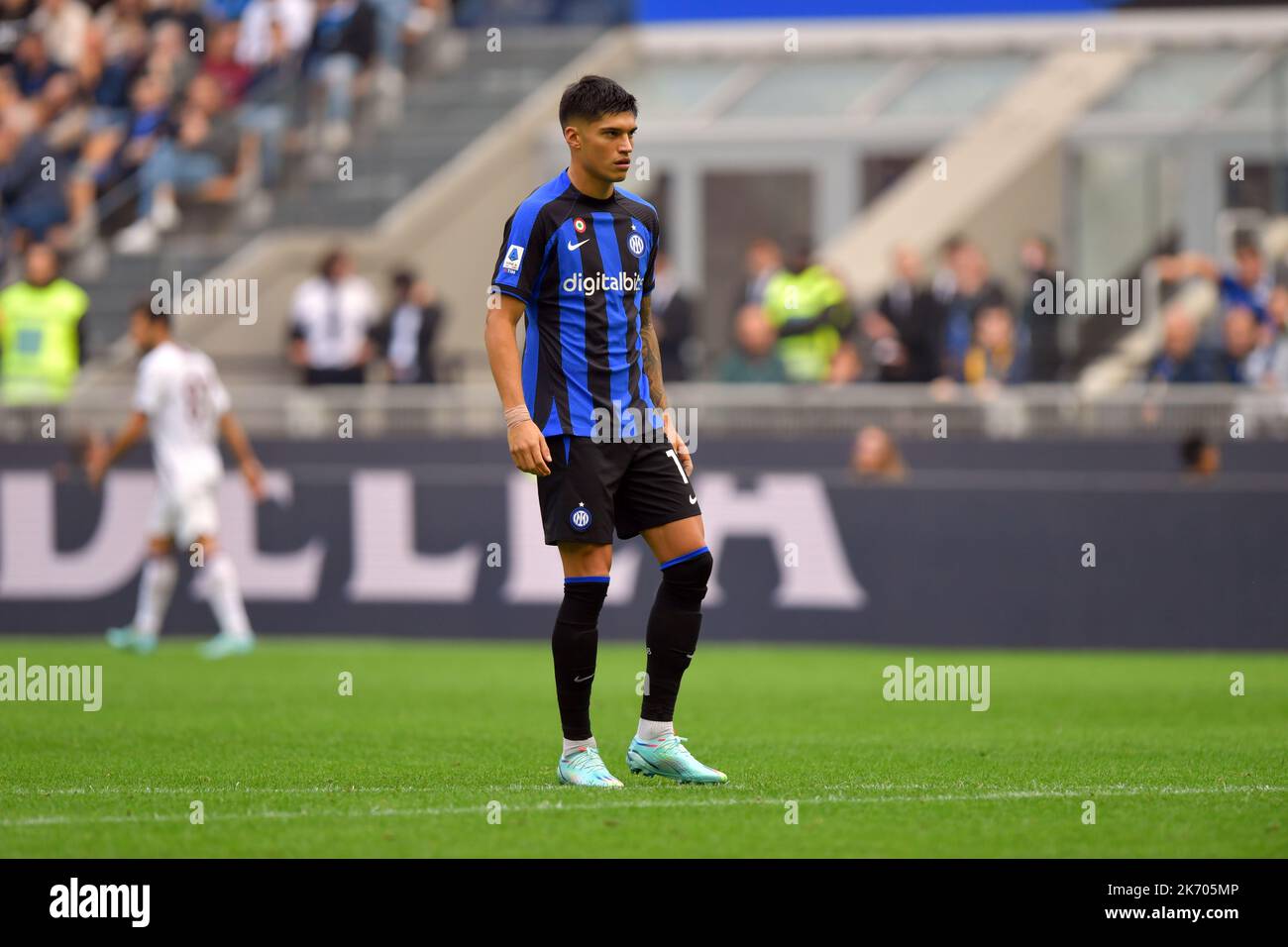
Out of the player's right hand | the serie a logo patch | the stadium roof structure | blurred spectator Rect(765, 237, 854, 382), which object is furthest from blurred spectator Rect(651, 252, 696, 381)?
the player's right hand

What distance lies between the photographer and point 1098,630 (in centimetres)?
1584

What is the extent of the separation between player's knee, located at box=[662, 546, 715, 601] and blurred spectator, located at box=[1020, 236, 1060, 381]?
9861 mm

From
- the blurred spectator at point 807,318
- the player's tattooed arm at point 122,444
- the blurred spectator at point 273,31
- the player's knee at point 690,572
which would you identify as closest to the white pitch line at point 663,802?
the player's knee at point 690,572

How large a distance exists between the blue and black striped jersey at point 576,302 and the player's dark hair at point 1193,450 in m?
8.92

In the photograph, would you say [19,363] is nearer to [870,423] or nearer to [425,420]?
[425,420]

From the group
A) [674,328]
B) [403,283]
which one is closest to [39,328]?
[403,283]

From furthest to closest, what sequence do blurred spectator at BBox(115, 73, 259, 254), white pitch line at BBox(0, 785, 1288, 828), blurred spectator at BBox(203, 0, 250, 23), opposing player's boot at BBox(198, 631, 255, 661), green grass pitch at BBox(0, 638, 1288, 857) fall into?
1. blurred spectator at BBox(203, 0, 250, 23)
2. blurred spectator at BBox(115, 73, 259, 254)
3. opposing player's boot at BBox(198, 631, 255, 661)
4. white pitch line at BBox(0, 785, 1288, 828)
5. green grass pitch at BBox(0, 638, 1288, 857)

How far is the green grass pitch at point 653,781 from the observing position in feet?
21.2

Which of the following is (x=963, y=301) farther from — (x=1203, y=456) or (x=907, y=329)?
(x=1203, y=456)

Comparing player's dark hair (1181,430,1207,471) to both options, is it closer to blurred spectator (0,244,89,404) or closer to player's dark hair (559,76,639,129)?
blurred spectator (0,244,89,404)

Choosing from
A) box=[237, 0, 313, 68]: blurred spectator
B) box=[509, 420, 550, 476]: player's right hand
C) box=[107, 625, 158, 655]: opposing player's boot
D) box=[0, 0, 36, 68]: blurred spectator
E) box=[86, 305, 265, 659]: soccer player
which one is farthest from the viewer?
box=[0, 0, 36, 68]: blurred spectator

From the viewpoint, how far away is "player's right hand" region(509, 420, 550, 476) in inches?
291

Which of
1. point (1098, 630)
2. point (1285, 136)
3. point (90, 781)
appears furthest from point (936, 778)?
point (1285, 136)

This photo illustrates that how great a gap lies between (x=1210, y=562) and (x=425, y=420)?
20.3 feet
